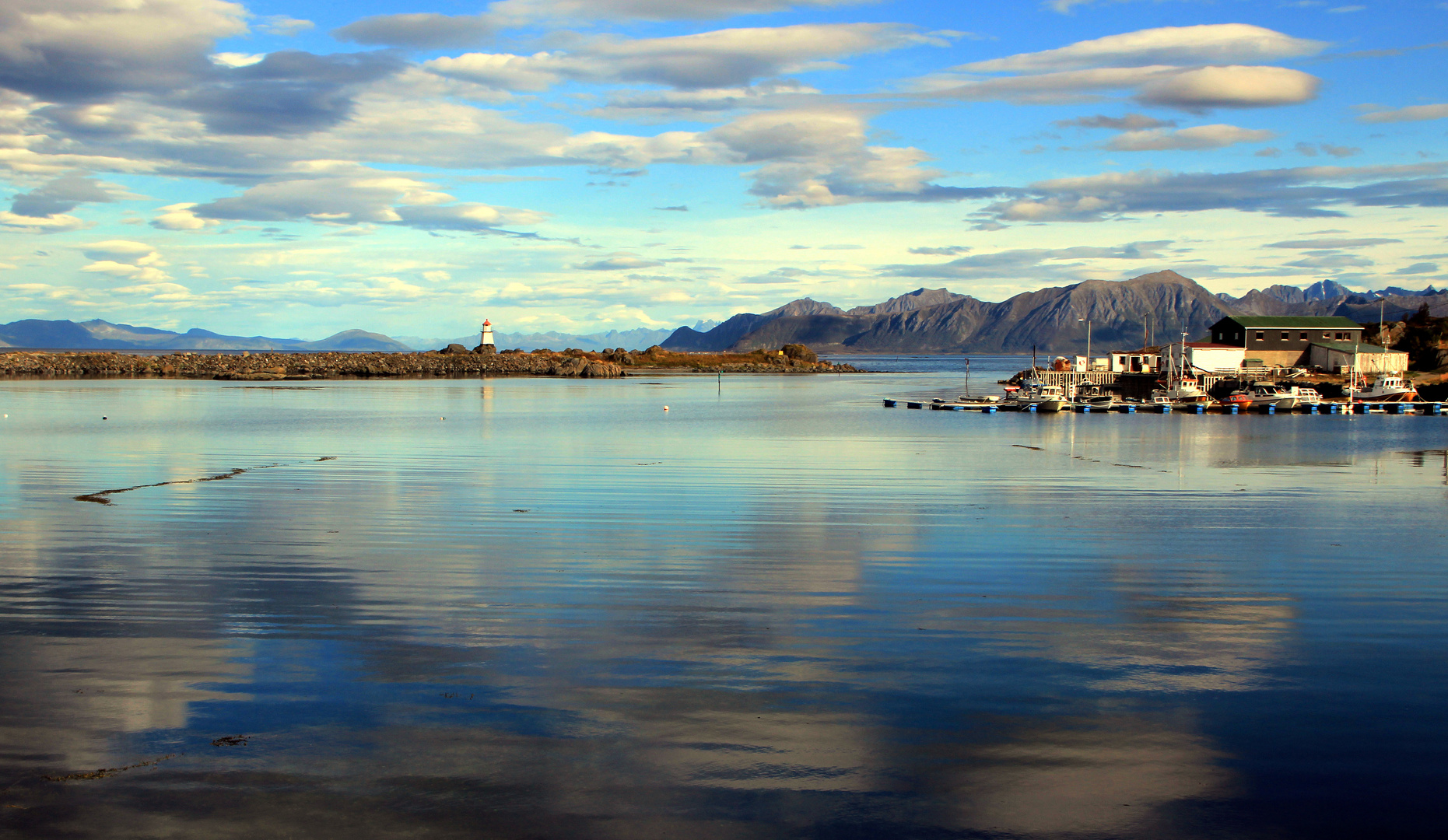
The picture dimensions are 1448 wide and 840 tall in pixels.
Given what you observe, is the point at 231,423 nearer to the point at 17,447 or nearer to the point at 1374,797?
the point at 17,447

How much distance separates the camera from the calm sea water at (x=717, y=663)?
6.75 metres

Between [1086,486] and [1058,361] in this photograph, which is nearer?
[1086,486]

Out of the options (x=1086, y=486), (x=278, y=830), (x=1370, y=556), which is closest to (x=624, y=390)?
(x=1086, y=486)

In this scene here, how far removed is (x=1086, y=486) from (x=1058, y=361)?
8824 centimetres

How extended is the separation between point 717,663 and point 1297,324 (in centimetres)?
10792

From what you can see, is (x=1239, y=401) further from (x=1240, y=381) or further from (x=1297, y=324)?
(x=1297, y=324)

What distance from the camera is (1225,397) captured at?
85.1 metres

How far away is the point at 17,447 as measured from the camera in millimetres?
37219

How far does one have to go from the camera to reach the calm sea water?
675 cm

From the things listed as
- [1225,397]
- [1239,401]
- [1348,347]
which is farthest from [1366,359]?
[1239,401]

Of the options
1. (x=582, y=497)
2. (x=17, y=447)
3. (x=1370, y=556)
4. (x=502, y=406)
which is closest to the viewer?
(x=1370, y=556)

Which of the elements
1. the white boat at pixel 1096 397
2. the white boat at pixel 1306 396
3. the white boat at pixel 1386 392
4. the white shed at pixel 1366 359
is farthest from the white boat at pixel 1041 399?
the white shed at pixel 1366 359

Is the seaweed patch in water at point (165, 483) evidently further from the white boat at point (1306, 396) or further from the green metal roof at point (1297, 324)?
the green metal roof at point (1297, 324)

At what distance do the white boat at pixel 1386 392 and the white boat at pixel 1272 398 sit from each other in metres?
4.24
